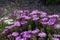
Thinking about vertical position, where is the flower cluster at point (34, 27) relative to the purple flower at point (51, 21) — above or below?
below

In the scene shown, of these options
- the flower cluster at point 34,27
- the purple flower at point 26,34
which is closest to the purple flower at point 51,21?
the flower cluster at point 34,27

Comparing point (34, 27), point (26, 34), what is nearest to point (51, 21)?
point (34, 27)

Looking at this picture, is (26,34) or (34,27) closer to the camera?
(26,34)

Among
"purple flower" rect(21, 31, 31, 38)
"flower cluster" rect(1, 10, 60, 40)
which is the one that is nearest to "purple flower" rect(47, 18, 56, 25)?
"flower cluster" rect(1, 10, 60, 40)

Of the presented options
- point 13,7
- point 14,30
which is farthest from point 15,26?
point 13,7

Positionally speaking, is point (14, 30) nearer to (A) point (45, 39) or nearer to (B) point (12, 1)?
(A) point (45, 39)

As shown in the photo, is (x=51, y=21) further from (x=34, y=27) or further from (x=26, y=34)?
(x=26, y=34)

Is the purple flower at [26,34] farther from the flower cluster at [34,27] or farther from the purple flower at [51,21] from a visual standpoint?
the purple flower at [51,21]

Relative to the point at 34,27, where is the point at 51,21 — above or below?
above

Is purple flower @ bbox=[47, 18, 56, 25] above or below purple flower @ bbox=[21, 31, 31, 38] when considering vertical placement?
above

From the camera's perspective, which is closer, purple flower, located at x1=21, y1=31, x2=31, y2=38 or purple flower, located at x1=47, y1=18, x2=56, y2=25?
purple flower, located at x1=21, y1=31, x2=31, y2=38

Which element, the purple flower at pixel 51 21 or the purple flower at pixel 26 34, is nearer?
the purple flower at pixel 26 34

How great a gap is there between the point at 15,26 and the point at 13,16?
0.41 meters

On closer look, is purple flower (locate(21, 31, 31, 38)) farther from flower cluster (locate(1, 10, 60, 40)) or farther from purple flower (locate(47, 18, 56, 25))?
purple flower (locate(47, 18, 56, 25))
